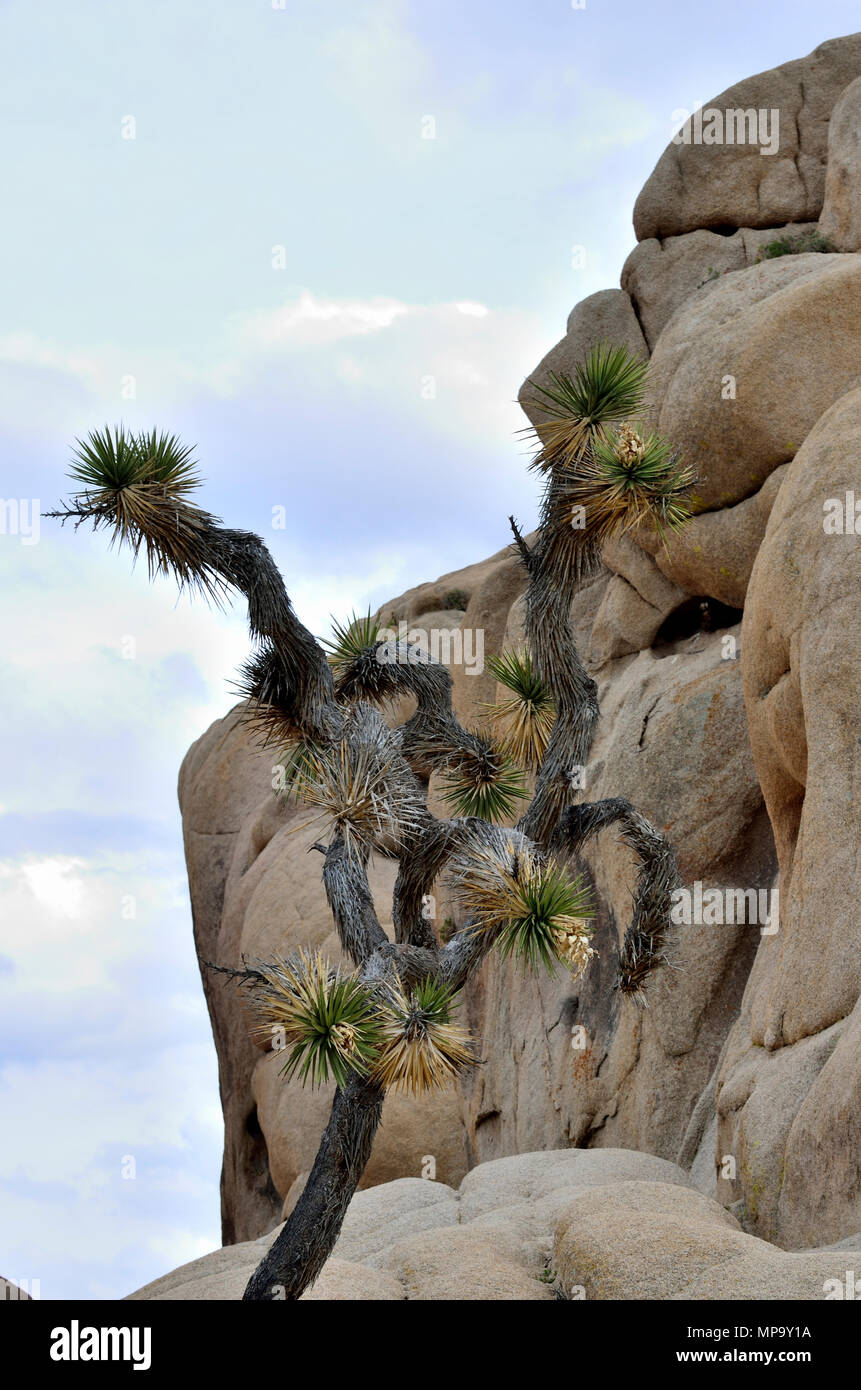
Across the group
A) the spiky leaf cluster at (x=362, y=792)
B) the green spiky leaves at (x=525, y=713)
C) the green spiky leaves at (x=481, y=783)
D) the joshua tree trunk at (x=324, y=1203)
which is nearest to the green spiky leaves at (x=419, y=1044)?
the joshua tree trunk at (x=324, y=1203)

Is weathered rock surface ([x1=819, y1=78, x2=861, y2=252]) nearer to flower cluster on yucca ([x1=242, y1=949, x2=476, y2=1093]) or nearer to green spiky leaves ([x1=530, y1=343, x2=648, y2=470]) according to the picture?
green spiky leaves ([x1=530, y1=343, x2=648, y2=470])

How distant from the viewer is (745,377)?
58.6ft

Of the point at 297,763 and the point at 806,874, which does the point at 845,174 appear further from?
the point at 297,763

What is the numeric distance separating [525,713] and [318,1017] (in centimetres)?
425

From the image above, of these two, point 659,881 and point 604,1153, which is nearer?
point 659,881

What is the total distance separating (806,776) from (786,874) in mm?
1285

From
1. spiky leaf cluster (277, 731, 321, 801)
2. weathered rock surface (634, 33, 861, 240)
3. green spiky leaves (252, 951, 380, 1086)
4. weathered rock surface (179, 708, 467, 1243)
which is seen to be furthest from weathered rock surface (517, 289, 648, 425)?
green spiky leaves (252, 951, 380, 1086)

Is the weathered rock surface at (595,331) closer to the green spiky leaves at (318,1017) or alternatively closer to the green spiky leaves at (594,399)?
the green spiky leaves at (594,399)

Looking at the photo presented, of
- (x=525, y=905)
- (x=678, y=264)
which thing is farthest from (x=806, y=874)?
(x=678, y=264)

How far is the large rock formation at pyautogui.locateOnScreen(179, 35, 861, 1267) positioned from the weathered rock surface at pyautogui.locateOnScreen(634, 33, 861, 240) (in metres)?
0.04

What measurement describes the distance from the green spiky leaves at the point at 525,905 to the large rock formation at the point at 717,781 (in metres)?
2.10
